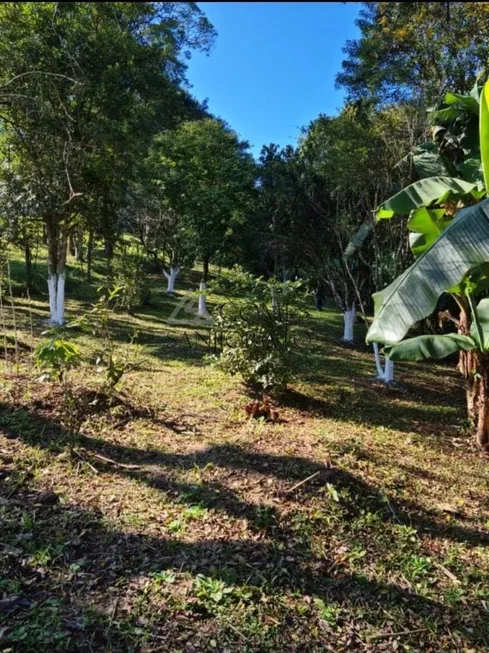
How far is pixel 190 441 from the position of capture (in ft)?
13.5

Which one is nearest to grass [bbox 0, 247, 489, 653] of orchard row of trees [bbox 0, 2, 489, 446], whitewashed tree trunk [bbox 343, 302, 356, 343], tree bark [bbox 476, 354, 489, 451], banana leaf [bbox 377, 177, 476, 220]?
tree bark [bbox 476, 354, 489, 451]

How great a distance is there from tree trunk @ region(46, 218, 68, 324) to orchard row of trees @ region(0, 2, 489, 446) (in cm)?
3

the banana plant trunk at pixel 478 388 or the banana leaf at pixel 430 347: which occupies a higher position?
the banana leaf at pixel 430 347

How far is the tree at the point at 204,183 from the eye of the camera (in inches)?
443

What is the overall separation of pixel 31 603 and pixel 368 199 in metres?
7.14

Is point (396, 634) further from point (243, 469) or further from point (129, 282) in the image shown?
point (129, 282)

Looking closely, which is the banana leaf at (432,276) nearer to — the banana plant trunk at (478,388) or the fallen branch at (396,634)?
the fallen branch at (396,634)

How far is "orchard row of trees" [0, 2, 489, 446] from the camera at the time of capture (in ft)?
14.8

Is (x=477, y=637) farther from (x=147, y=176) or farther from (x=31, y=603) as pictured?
(x=147, y=176)

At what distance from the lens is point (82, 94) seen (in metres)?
7.94

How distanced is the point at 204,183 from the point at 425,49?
639 centimetres

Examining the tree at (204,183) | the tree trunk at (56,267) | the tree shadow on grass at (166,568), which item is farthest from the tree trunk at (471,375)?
the tree trunk at (56,267)

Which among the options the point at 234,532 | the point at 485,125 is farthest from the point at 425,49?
the point at 234,532

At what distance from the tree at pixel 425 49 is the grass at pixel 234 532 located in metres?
5.25
